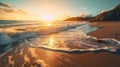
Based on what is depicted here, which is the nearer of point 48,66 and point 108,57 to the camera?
point 48,66

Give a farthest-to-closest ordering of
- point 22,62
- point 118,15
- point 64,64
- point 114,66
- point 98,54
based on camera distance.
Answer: point 118,15
point 98,54
point 22,62
point 64,64
point 114,66

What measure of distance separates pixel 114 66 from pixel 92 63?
84 cm

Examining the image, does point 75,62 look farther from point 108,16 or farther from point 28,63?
point 108,16

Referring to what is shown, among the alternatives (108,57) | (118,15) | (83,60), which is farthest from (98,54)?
(118,15)

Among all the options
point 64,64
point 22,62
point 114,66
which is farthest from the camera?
point 22,62

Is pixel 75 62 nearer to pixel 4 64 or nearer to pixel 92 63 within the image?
pixel 92 63

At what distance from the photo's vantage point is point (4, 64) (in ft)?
18.7

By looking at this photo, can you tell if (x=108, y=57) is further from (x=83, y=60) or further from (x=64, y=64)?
(x=64, y=64)

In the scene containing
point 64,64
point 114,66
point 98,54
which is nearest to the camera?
point 114,66

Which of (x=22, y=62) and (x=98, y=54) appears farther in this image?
(x=98, y=54)

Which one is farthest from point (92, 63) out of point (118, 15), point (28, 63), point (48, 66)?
point (118, 15)

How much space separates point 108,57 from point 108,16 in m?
88.2

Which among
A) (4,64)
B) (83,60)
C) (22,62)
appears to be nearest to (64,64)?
(83,60)

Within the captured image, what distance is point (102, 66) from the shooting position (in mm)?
5148
